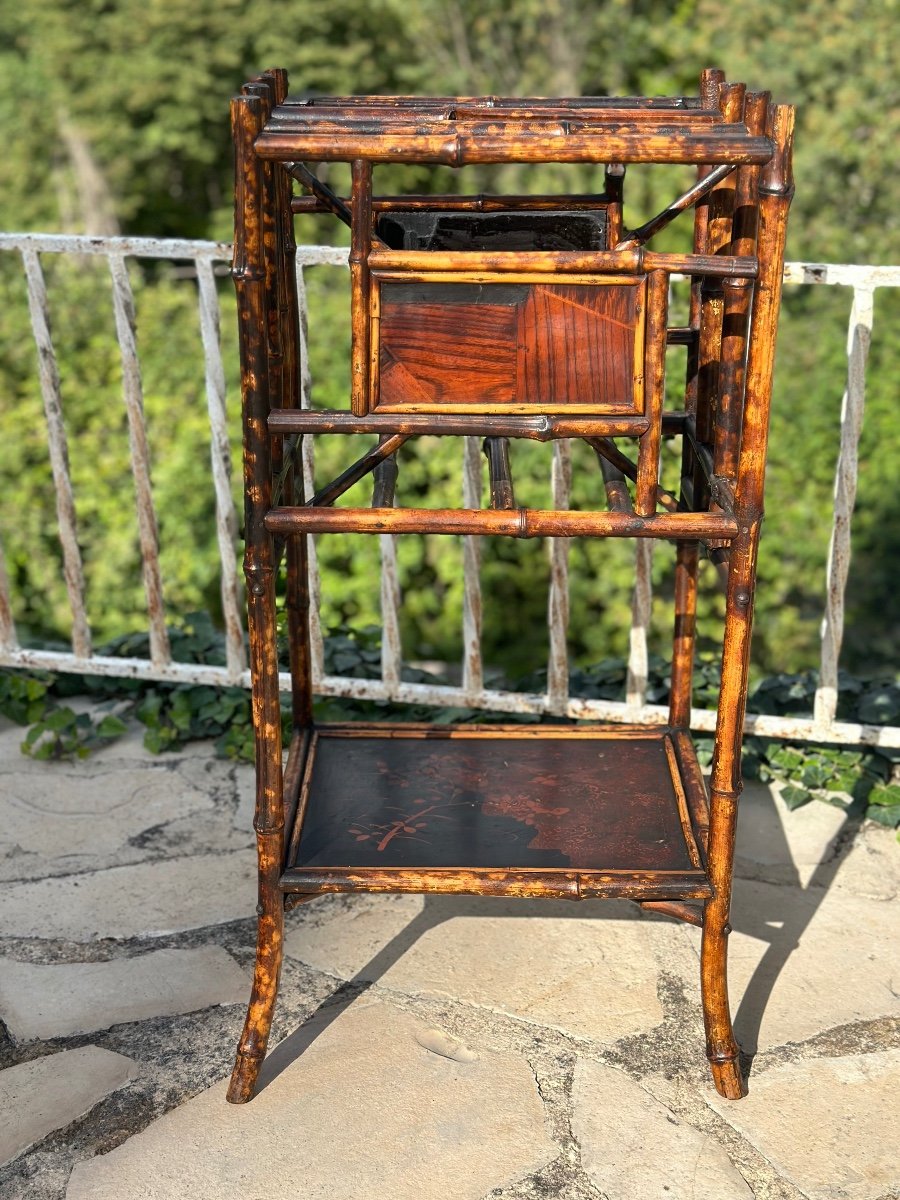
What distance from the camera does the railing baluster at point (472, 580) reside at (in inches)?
108

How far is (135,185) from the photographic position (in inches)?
564

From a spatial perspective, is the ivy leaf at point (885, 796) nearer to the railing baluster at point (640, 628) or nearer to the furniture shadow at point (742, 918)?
the furniture shadow at point (742, 918)

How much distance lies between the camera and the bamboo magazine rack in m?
1.55

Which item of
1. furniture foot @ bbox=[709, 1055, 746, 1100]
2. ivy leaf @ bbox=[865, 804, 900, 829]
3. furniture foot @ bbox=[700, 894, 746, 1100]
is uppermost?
furniture foot @ bbox=[700, 894, 746, 1100]

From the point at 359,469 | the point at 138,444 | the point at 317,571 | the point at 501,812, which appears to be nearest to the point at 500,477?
the point at 359,469

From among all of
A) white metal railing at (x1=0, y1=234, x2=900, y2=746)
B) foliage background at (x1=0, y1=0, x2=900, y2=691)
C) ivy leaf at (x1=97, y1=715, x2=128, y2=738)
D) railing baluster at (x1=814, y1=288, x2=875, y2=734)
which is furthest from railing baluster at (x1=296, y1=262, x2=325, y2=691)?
foliage background at (x1=0, y1=0, x2=900, y2=691)

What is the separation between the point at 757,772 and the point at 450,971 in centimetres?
99

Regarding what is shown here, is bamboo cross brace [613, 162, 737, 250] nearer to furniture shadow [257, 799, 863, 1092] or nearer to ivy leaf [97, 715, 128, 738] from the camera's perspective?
furniture shadow [257, 799, 863, 1092]

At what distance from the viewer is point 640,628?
111 inches

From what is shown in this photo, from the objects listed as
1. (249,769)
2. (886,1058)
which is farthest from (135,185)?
(886,1058)

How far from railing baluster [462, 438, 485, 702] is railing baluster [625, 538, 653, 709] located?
1.12ft

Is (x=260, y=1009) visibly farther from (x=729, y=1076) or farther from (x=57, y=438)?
(x=57, y=438)

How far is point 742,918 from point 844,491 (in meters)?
0.89

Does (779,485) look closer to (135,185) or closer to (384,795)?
(384,795)
